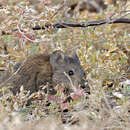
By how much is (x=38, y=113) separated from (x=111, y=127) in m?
1.18

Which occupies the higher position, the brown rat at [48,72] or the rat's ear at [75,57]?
the rat's ear at [75,57]

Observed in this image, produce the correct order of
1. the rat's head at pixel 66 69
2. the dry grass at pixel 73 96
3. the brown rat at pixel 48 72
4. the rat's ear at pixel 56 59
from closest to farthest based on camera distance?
the dry grass at pixel 73 96 → the brown rat at pixel 48 72 → the rat's head at pixel 66 69 → the rat's ear at pixel 56 59

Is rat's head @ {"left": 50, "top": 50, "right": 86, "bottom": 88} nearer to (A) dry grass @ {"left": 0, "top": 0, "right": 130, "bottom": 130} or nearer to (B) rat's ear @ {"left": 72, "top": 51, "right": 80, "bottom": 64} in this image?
(B) rat's ear @ {"left": 72, "top": 51, "right": 80, "bottom": 64}

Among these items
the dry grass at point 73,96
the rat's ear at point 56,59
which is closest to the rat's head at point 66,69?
the rat's ear at point 56,59

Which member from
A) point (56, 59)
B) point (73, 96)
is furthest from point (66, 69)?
point (73, 96)

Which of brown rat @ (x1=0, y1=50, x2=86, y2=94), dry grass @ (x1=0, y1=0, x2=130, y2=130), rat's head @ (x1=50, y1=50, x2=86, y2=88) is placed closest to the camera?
dry grass @ (x1=0, y1=0, x2=130, y2=130)

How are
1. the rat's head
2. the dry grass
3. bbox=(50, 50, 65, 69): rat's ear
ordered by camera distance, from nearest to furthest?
the dry grass, the rat's head, bbox=(50, 50, 65, 69): rat's ear

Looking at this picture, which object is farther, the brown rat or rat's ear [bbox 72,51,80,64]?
rat's ear [bbox 72,51,80,64]

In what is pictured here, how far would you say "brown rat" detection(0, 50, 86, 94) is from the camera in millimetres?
5840

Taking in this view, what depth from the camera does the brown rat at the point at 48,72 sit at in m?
5.84

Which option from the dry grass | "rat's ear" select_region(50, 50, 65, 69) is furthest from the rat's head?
the dry grass

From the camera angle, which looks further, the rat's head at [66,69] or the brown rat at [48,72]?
the rat's head at [66,69]

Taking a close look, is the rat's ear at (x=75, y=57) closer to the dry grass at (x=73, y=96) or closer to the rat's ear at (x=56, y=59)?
the dry grass at (x=73, y=96)

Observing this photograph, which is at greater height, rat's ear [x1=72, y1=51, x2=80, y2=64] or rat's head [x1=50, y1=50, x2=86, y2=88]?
rat's ear [x1=72, y1=51, x2=80, y2=64]
